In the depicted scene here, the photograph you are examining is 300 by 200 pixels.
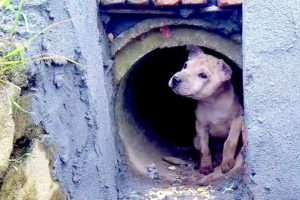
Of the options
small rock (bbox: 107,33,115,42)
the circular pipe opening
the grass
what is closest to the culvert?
the circular pipe opening

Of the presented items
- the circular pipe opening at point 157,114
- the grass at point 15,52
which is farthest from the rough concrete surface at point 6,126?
the circular pipe opening at point 157,114

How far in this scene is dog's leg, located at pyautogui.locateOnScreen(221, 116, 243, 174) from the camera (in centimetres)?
378

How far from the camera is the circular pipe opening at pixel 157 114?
3785mm

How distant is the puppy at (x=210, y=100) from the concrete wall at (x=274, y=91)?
2.79 ft

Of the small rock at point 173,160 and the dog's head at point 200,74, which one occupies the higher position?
the dog's head at point 200,74

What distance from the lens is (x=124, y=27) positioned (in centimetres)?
354

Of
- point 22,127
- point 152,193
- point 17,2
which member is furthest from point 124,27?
point 22,127

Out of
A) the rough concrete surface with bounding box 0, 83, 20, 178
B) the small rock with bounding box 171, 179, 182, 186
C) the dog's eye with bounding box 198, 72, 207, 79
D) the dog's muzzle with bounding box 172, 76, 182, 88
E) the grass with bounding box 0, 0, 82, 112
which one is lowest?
the small rock with bounding box 171, 179, 182, 186

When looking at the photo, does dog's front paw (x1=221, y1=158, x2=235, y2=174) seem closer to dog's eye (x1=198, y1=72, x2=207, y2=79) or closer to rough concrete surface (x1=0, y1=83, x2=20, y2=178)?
dog's eye (x1=198, y1=72, x2=207, y2=79)

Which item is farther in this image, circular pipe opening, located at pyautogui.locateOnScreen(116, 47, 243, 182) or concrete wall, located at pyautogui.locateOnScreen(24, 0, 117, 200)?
circular pipe opening, located at pyautogui.locateOnScreen(116, 47, 243, 182)

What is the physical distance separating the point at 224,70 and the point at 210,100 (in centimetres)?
30

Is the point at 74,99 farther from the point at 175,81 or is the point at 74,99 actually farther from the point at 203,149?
the point at 203,149

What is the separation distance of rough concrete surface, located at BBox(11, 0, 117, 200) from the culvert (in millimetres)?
494

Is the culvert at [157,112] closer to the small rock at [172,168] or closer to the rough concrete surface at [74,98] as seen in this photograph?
the small rock at [172,168]
